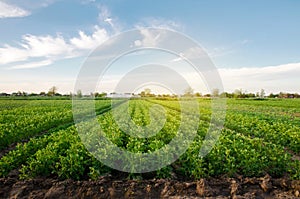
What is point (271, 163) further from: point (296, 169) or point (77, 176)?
point (77, 176)

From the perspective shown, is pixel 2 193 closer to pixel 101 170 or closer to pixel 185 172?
pixel 101 170

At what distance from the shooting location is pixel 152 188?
18.6 ft

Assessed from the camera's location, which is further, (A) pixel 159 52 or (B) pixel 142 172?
(A) pixel 159 52

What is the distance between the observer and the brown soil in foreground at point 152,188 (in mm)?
5449

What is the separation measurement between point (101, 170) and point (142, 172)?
1.02 metres

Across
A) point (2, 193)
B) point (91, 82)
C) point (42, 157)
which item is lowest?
point (2, 193)

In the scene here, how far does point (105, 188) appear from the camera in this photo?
5.67m

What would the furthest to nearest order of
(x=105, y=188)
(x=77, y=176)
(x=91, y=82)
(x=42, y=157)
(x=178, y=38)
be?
(x=178, y=38) → (x=91, y=82) → (x=42, y=157) → (x=77, y=176) → (x=105, y=188)

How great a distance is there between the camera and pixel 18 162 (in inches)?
289

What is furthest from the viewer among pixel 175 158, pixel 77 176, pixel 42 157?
pixel 175 158

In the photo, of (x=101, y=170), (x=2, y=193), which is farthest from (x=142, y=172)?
(x=2, y=193)

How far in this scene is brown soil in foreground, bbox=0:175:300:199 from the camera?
5449 mm

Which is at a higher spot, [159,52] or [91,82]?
[159,52]

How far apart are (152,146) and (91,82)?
2839 millimetres
